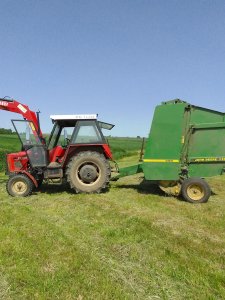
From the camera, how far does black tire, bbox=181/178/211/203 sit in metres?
7.77

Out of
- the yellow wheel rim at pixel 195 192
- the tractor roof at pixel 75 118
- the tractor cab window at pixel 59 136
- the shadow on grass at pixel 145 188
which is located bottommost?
the shadow on grass at pixel 145 188

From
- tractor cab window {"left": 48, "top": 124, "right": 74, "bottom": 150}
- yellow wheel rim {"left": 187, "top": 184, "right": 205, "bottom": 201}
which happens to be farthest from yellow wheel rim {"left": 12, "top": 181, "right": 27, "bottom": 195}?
yellow wheel rim {"left": 187, "top": 184, "right": 205, "bottom": 201}

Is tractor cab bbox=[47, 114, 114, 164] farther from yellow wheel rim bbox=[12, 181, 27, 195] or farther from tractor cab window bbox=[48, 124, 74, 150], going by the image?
yellow wheel rim bbox=[12, 181, 27, 195]

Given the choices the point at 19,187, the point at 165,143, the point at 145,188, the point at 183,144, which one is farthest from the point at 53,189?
the point at 183,144

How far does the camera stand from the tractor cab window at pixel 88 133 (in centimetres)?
862

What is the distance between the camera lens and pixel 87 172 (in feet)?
27.8

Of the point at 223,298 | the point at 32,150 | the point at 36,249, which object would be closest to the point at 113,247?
the point at 36,249

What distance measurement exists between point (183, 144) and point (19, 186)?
4.51m

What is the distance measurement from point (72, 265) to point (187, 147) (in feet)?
16.3

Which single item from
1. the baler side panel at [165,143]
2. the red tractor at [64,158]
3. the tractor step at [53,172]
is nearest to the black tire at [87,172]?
the red tractor at [64,158]

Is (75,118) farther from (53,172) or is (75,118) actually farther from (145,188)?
(145,188)

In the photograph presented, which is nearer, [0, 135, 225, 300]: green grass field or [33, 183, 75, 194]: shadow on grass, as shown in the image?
[0, 135, 225, 300]: green grass field

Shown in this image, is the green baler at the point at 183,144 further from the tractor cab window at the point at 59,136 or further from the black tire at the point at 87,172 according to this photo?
the tractor cab window at the point at 59,136

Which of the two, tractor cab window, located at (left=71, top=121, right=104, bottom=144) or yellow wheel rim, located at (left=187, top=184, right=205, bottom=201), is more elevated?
tractor cab window, located at (left=71, top=121, right=104, bottom=144)
